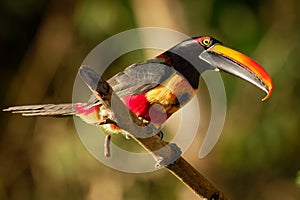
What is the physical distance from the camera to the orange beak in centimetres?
295

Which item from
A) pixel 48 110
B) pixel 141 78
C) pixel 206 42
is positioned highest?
pixel 206 42

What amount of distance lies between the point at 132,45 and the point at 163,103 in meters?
2.92

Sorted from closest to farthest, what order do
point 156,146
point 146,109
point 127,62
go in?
point 156,146 → point 146,109 → point 127,62

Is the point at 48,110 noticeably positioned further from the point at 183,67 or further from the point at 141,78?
the point at 183,67

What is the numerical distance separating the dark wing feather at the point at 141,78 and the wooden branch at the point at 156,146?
25 cm

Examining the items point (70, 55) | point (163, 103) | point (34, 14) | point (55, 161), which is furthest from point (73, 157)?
point (163, 103)

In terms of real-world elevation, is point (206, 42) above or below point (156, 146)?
above

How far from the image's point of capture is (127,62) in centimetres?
580

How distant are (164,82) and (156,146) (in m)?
0.40

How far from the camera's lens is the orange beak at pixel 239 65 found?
2.95 metres

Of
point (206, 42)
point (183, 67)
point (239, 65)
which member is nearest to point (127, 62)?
point (183, 67)

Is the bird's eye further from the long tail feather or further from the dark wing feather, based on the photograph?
the long tail feather

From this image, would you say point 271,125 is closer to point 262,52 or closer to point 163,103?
point 262,52

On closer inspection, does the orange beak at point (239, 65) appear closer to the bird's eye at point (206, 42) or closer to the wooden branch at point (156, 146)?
the bird's eye at point (206, 42)
